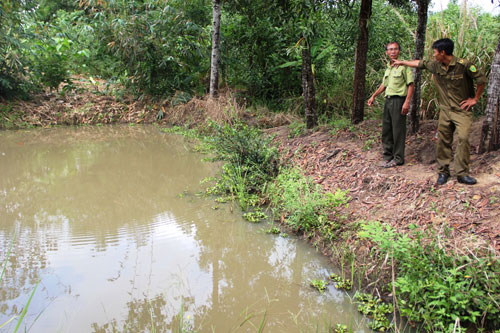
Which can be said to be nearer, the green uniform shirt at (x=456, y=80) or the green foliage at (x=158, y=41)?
the green uniform shirt at (x=456, y=80)

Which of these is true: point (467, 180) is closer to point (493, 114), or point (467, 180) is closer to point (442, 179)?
point (442, 179)

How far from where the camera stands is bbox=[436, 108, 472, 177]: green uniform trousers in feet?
12.4

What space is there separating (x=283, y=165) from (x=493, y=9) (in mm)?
3258

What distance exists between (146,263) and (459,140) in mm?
3328

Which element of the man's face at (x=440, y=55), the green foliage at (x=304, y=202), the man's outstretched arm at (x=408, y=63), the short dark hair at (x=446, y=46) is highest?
the short dark hair at (x=446, y=46)

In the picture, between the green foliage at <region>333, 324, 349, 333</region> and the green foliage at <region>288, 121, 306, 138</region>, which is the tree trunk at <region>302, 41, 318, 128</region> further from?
the green foliage at <region>333, 324, 349, 333</region>

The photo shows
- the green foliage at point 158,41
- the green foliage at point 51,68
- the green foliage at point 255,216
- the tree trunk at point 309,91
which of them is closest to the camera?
the green foliage at point 255,216

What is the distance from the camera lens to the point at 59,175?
6.36 metres

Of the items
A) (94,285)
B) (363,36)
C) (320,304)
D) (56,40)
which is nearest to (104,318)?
(94,285)

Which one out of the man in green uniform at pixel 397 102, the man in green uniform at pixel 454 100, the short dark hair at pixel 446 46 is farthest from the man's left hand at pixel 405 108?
the short dark hair at pixel 446 46

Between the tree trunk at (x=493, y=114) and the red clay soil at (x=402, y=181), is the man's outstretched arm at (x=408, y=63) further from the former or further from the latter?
the red clay soil at (x=402, y=181)

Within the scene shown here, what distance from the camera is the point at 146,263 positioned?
11.3 feet

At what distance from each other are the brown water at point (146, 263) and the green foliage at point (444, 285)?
421 millimetres

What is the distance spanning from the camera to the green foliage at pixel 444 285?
2.41 metres
